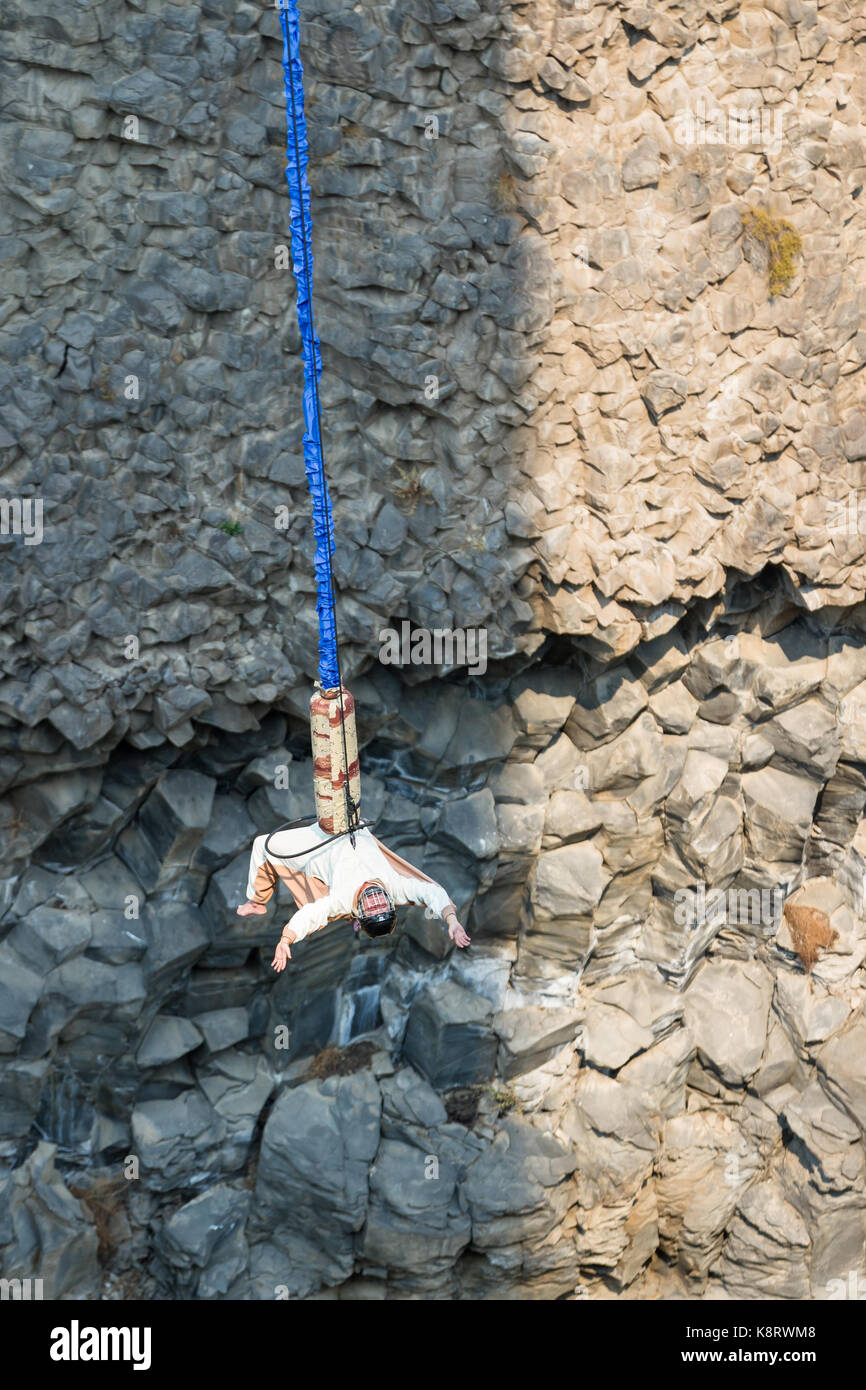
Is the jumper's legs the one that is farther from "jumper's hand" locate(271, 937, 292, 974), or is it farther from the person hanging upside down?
"jumper's hand" locate(271, 937, 292, 974)

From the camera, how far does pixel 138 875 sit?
10773mm

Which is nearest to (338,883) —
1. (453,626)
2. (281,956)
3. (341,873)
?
(341,873)

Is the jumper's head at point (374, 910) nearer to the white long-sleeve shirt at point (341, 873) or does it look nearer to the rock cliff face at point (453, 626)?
the white long-sleeve shirt at point (341, 873)

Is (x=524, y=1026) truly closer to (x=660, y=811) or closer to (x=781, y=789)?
(x=660, y=811)

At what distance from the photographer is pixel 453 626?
1038 centimetres

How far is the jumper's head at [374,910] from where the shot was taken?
21.9 ft

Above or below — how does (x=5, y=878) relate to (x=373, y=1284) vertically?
above

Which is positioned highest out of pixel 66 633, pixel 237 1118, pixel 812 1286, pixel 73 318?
pixel 73 318

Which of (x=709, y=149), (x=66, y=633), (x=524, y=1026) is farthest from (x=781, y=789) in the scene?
(x=66, y=633)

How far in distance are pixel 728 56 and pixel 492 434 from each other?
306 centimetres

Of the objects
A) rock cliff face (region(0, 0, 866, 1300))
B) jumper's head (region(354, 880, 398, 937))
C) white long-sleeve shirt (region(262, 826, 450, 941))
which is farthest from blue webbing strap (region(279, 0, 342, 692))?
rock cliff face (region(0, 0, 866, 1300))

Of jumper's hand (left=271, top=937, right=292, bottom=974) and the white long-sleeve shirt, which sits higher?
the white long-sleeve shirt

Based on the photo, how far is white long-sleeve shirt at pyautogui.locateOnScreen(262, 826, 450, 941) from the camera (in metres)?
6.85

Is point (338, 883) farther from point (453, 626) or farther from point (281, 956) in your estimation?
point (453, 626)
